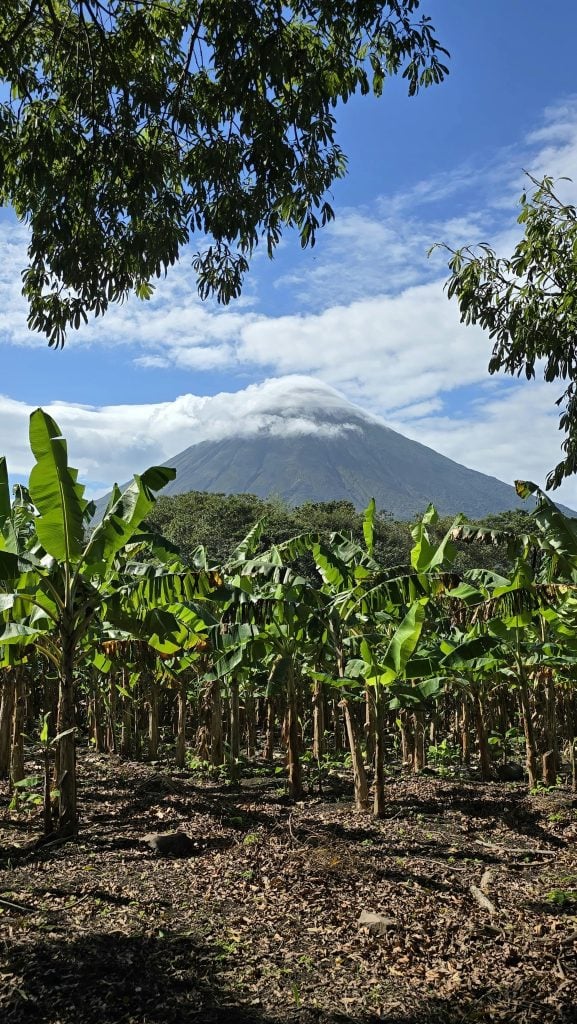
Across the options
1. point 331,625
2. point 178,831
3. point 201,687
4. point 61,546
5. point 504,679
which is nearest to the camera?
point 61,546

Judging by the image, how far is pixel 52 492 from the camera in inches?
277

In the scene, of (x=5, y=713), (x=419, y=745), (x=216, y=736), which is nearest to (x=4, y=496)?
(x=5, y=713)

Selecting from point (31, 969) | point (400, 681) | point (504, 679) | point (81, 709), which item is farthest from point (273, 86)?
point (81, 709)

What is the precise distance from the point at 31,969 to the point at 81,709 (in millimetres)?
16907

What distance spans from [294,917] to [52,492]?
178 inches

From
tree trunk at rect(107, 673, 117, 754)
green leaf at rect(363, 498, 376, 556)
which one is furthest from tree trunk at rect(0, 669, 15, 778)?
green leaf at rect(363, 498, 376, 556)

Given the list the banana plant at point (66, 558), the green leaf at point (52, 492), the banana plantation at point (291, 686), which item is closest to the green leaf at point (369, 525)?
the banana plantation at point (291, 686)

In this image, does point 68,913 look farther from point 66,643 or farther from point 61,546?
point 61,546

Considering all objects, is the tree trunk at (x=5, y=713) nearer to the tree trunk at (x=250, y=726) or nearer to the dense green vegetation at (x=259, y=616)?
the dense green vegetation at (x=259, y=616)

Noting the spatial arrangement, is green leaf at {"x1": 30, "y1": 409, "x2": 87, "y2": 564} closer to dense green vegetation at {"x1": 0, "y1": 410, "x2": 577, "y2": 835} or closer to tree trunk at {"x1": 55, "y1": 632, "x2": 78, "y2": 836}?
dense green vegetation at {"x1": 0, "y1": 410, "x2": 577, "y2": 835}

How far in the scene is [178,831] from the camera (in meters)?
8.22

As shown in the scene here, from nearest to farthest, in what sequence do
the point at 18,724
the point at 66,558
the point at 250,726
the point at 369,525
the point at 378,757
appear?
the point at 66,558
the point at 378,757
the point at 18,724
the point at 369,525
the point at 250,726

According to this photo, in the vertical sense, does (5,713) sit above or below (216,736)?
above

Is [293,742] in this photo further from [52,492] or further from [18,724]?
[52,492]
